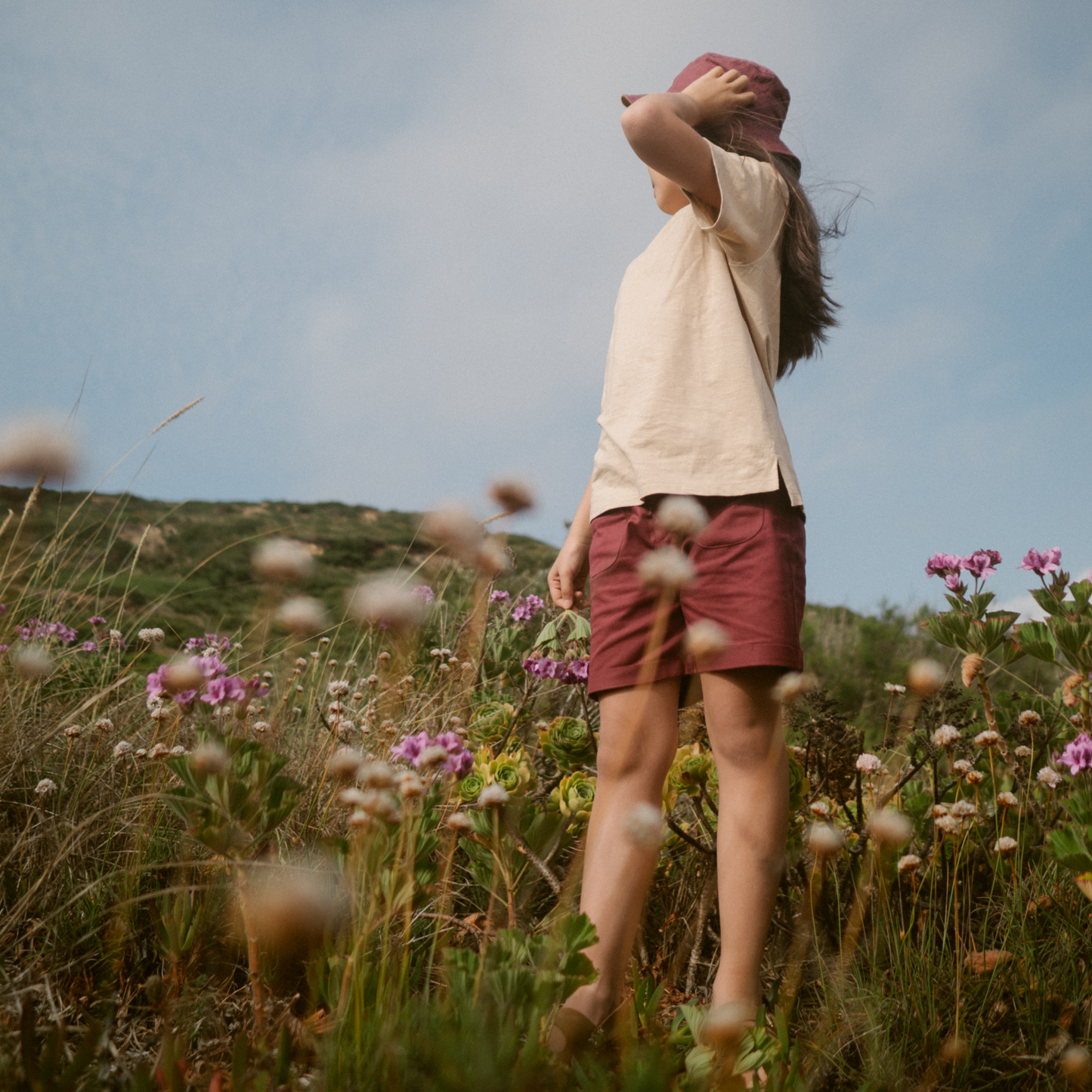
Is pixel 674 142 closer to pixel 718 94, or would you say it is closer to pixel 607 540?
pixel 718 94

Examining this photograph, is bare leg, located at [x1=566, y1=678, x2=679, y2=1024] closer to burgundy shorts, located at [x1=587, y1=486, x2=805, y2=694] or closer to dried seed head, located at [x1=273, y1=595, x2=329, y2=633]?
burgundy shorts, located at [x1=587, y1=486, x2=805, y2=694]

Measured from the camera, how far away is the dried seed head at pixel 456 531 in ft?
7.04

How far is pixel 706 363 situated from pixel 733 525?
12.9 inches

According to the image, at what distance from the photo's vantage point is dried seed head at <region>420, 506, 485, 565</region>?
215 cm

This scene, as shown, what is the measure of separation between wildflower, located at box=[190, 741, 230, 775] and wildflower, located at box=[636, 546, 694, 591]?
1.99 feet

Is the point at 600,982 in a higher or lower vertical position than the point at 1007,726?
lower

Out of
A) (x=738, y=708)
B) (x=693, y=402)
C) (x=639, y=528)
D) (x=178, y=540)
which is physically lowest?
(x=738, y=708)

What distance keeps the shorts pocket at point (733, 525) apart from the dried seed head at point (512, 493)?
1112 mm

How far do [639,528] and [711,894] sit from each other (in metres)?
0.69

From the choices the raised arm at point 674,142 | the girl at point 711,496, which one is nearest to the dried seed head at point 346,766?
the girl at point 711,496

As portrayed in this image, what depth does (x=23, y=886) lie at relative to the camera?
1422 mm

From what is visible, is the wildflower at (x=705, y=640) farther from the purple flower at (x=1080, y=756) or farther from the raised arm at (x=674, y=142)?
the raised arm at (x=674, y=142)

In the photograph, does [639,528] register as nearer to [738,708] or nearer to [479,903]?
[738,708]

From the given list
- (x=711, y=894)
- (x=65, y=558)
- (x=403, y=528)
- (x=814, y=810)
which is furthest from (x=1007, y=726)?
(x=403, y=528)
